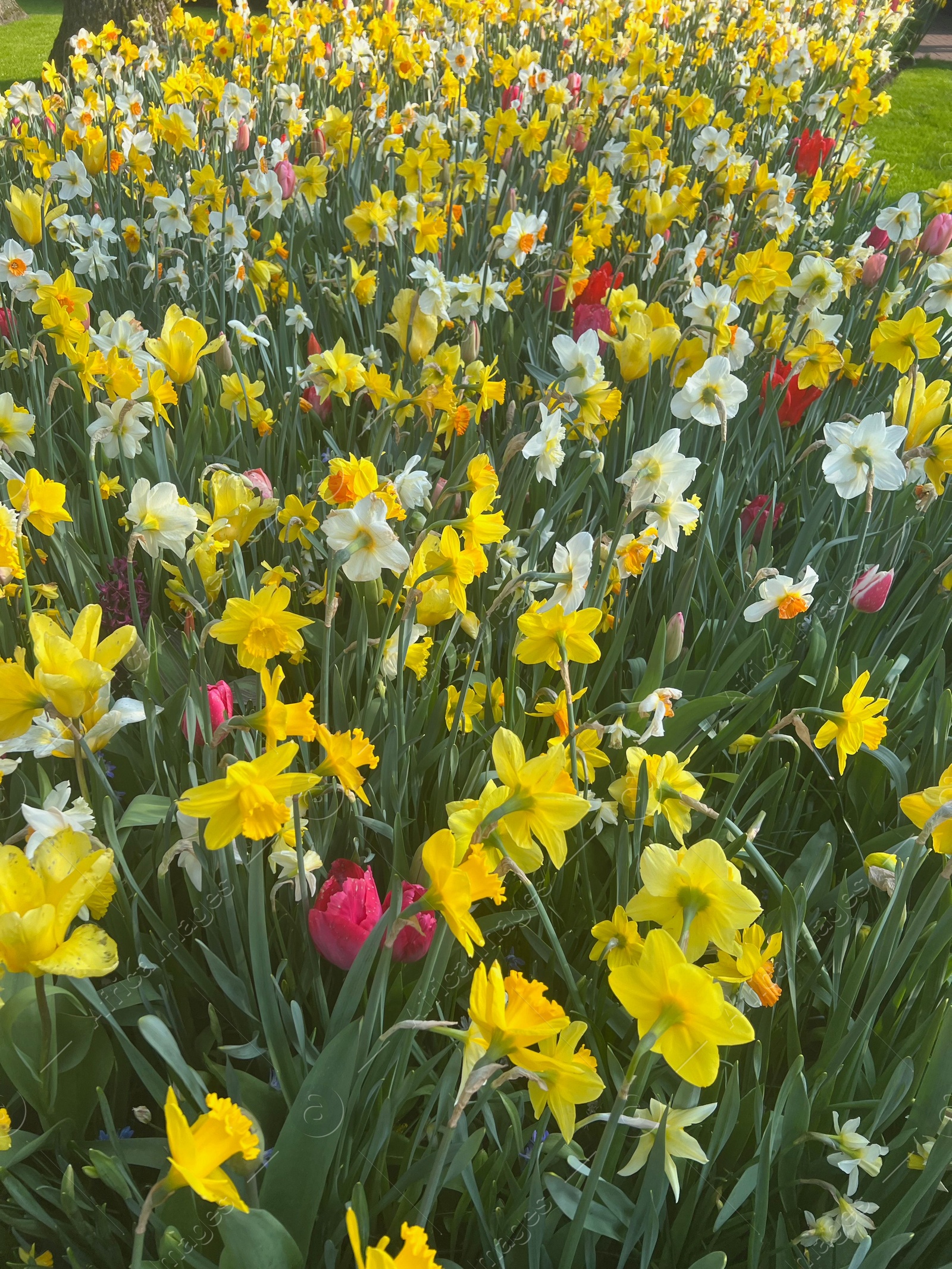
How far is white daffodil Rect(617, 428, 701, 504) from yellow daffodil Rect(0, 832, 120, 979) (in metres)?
0.92

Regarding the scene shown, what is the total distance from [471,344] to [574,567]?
882 mm

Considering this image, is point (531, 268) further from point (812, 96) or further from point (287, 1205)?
point (287, 1205)

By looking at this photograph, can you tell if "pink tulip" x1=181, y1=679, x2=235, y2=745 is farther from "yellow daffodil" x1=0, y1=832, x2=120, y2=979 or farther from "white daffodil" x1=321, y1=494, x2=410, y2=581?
"yellow daffodil" x1=0, y1=832, x2=120, y2=979

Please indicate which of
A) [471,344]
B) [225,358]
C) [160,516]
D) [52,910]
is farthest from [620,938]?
[225,358]

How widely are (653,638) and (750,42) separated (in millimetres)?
6381

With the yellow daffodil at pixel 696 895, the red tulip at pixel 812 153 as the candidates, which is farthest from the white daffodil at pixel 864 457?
the red tulip at pixel 812 153

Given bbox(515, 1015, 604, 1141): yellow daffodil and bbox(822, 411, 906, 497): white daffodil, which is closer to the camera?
bbox(515, 1015, 604, 1141): yellow daffodil

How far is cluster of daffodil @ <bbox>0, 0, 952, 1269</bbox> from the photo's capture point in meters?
0.79

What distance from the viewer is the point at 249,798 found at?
758mm

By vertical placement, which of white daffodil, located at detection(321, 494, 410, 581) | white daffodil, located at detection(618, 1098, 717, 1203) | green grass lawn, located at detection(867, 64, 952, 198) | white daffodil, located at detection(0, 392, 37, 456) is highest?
green grass lawn, located at detection(867, 64, 952, 198)

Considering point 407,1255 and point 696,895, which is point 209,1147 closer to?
point 407,1255

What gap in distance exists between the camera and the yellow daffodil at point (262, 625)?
A: 1015 mm

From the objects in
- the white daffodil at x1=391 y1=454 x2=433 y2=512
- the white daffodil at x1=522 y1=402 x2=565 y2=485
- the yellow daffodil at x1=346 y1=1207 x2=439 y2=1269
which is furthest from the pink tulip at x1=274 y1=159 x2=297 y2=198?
the yellow daffodil at x1=346 y1=1207 x2=439 y2=1269

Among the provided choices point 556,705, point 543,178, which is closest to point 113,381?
point 556,705
